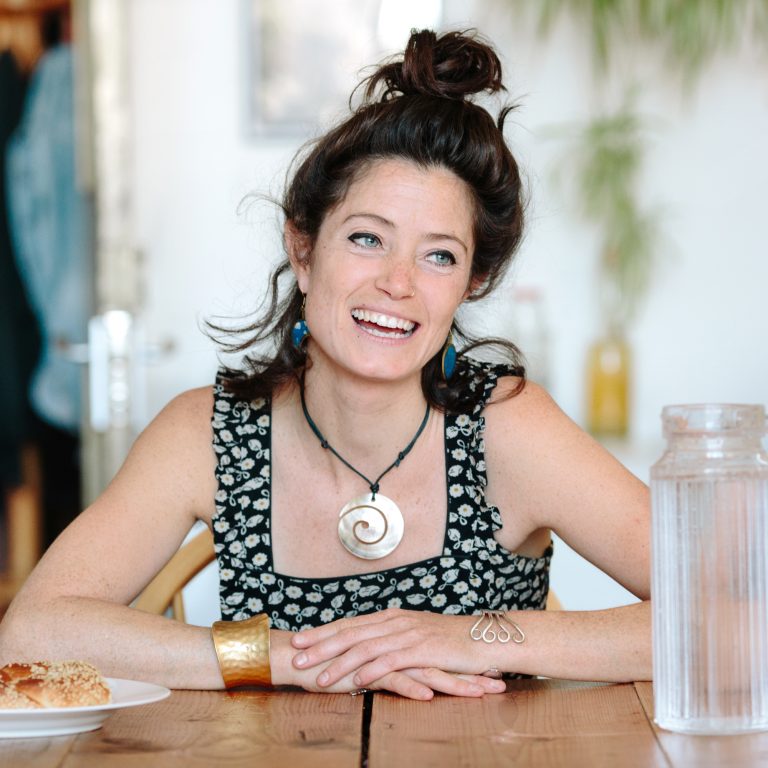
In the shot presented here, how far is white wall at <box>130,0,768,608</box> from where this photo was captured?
3.65m

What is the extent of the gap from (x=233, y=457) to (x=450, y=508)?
12.9 inches

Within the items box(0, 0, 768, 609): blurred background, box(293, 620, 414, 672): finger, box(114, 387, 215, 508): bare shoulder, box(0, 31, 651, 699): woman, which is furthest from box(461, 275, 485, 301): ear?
box(0, 0, 768, 609): blurred background

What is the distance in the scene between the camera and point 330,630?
1378 mm

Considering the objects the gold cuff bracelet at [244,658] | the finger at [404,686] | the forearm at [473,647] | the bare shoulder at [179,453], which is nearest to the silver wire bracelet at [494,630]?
the forearm at [473,647]

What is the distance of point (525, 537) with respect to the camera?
1.78m

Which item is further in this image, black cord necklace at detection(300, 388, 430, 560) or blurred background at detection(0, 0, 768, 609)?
blurred background at detection(0, 0, 768, 609)

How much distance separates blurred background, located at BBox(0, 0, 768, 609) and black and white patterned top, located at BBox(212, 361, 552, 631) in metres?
1.77

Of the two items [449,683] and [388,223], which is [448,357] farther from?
[449,683]

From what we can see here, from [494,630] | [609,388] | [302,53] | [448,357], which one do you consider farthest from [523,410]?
[302,53]

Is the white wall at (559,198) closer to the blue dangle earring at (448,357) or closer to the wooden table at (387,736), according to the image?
the blue dangle earring at (448,357)

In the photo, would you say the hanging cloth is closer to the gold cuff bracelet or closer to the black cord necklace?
the black cord necklace

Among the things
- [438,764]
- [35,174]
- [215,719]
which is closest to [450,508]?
[215,719]

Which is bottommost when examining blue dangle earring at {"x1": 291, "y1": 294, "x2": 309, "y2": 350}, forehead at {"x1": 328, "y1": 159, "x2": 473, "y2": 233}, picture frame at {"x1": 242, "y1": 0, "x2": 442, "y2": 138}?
blue dangle earring at {"x1": 291, "y1": 294, "x2": 309, "y2": 350}

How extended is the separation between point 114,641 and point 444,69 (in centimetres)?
86
